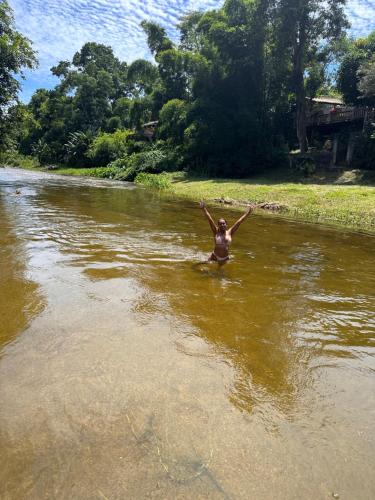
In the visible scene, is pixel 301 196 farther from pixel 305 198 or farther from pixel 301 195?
pixel 305 198

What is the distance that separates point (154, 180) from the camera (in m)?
31.6

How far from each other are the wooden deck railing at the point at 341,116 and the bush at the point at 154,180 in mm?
12955

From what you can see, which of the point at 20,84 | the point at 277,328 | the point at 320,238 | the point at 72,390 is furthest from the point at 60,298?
the point at 20,84

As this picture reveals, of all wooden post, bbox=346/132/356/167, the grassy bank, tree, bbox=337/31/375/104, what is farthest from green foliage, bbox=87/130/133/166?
wooden post, bbox=346/132/356/167

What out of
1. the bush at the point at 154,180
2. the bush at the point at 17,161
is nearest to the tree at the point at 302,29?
the bush at the point at 154,180

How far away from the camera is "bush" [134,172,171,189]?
29.3 m

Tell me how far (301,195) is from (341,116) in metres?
12.7

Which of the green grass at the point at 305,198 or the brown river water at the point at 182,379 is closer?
the brown river water at the point at 182,379

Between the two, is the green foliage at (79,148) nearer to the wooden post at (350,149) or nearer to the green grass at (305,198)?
the green grass at (305,198)

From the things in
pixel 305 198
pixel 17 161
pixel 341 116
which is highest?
pixel 341 116

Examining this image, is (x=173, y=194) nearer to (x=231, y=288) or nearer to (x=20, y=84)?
(x=20, y=84)

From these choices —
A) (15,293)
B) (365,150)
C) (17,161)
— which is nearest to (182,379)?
(15,293)

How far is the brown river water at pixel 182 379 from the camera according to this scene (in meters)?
2.76

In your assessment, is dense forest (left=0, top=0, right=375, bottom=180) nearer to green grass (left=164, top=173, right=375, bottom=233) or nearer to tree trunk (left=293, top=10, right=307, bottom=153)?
tree trunk (left=293, top=10, right=307, bottom=153)
